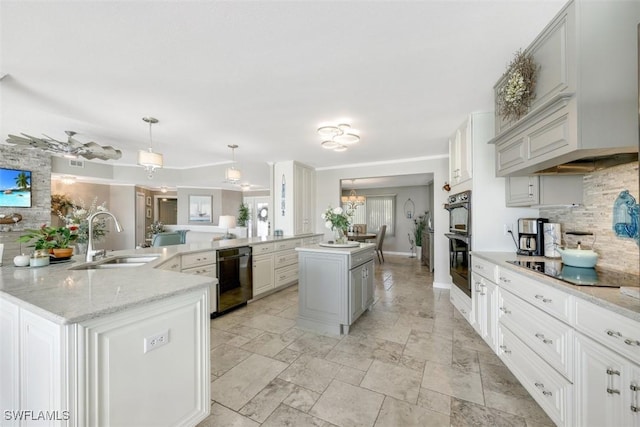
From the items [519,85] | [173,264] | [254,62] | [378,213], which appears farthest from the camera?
[378,213]

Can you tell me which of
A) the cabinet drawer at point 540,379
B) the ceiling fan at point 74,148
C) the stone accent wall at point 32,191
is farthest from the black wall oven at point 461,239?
the stone accent wall at point 32,191

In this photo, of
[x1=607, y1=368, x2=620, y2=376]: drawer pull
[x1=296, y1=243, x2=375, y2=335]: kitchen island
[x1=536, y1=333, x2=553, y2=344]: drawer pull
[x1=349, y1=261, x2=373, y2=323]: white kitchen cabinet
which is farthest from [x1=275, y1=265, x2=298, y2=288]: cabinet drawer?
[x1=607, y1=368, x2=620, y2=376]: drawer pull

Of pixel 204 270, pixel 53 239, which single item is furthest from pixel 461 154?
pixel 53 239

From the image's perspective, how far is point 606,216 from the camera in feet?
6.14

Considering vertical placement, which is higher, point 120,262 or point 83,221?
point 83,221

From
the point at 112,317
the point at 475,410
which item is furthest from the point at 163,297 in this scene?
the point at 475,410

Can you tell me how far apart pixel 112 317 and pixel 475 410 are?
2139mm

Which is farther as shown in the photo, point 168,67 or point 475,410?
point 168,67

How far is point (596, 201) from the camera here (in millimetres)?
1968

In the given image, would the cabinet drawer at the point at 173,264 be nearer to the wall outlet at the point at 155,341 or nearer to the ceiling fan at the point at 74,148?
the wall outlet at the point at 155,341

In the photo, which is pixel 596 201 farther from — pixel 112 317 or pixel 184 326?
pixel 112 317

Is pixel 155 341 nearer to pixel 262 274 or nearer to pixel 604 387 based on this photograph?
pixel 604 387

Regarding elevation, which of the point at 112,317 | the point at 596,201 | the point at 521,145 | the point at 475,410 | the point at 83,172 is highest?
the point at 83,172

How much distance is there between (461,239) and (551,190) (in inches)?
40.3
